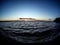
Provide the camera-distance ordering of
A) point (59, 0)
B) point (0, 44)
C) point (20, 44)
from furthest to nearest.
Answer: point (59, 0) < point (20, 44) < point (0, 44)

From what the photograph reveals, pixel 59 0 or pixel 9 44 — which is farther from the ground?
pixel 59 0

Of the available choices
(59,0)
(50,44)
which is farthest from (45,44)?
(59,0)

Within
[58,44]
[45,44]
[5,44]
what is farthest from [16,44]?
[58,44]

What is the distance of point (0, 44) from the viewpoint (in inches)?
101

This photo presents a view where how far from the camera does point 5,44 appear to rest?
2635 millimetres

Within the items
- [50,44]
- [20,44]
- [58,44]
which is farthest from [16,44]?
[58,44]

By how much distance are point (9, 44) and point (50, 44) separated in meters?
1.40

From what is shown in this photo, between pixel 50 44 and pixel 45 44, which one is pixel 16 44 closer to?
pixel 45 44

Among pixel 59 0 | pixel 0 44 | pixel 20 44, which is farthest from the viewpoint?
pixel 59 0

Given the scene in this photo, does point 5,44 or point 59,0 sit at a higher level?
point 59,0

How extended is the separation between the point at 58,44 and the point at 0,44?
6.26ft

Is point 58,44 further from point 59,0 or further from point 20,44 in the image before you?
point 59,0

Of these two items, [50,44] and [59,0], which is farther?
[59,0]

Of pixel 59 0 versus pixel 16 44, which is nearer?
pixel 16 44
